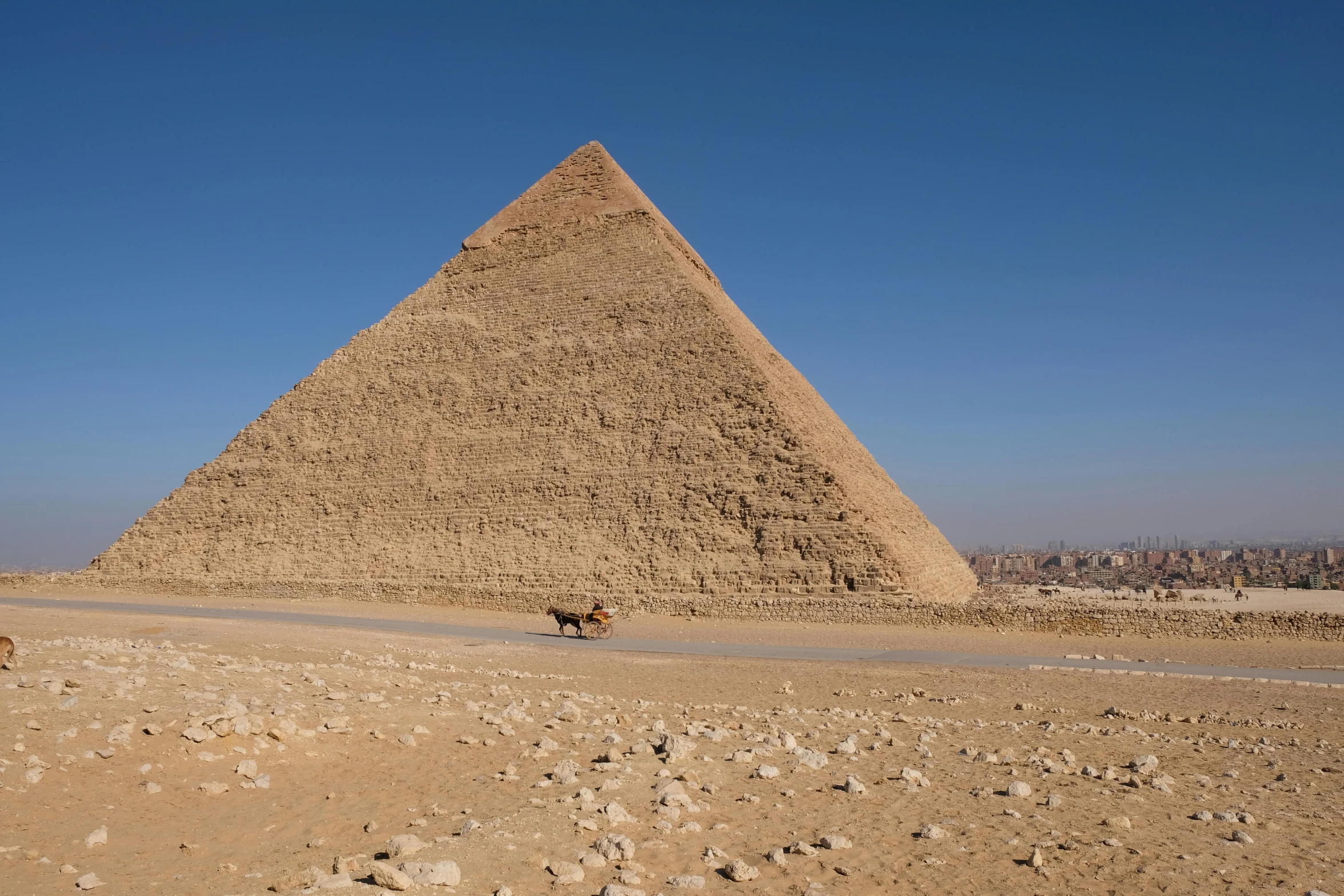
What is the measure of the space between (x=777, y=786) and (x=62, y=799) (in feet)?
12.1

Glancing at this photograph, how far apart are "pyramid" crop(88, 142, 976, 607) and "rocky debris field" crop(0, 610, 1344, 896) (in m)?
14.2

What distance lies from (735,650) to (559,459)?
14081 millimetres

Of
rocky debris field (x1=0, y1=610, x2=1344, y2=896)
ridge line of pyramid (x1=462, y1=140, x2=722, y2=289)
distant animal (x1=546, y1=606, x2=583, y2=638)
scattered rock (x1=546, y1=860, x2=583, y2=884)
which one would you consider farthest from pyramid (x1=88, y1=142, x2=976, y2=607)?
scattered rock (x1=546, y1=860, x2=583, y2=884)

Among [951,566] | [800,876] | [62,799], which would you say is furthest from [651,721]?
[951,566]

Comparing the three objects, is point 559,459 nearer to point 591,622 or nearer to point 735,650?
point 591,622

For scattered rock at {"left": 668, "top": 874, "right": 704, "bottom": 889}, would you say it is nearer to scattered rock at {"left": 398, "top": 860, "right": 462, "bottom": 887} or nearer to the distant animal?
scattered rock at {"left": 398, "top": 860, "right": 462, "bottom": 887}

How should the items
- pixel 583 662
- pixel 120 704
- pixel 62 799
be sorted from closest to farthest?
1. pixel 62 799
2. pixel 120 704
3. pixel 583 662

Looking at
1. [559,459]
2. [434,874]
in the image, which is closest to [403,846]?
[434,874]

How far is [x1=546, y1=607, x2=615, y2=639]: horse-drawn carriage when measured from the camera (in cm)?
1681

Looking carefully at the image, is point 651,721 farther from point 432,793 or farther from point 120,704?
point 120,704

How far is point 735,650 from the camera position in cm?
1444

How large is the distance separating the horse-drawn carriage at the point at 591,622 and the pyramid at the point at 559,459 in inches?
205

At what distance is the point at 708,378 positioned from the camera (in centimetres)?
2759

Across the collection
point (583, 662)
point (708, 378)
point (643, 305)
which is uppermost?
point (643, 305)
